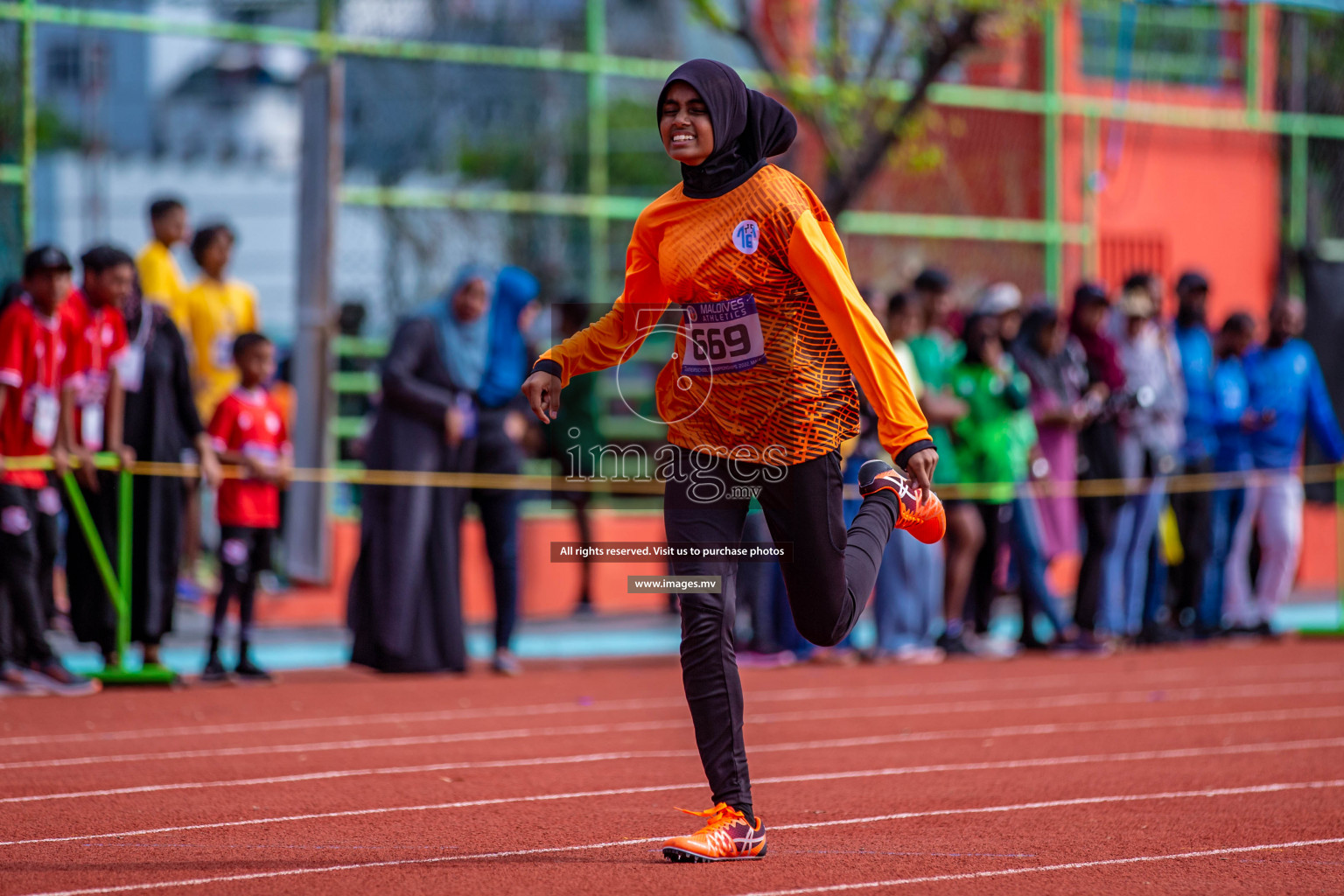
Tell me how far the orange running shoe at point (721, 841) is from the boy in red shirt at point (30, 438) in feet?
17.7

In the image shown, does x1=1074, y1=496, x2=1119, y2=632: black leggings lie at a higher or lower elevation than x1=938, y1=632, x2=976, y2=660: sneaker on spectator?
higher

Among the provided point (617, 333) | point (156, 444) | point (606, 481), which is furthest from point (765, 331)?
point (156, 444)

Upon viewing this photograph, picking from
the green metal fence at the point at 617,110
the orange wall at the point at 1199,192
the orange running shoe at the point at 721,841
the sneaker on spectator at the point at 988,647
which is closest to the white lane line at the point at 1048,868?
the orange running shoe at the point at 721,841

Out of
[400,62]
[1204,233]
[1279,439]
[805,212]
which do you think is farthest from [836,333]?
[1204,233]

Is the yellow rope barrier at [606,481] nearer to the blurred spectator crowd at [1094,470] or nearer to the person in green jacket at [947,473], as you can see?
the blurred spectator crowd at [1094,470]

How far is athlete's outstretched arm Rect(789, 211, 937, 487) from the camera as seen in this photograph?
530cm

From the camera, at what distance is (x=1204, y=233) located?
2044 centimetres

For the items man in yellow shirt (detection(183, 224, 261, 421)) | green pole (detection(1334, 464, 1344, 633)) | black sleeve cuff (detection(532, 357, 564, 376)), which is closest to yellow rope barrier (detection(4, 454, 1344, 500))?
green pole (detection(1334, 464, 1344, 633))

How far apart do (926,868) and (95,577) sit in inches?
249

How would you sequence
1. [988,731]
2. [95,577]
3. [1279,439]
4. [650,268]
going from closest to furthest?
[650,268], [988,731], [95,577], [1279,439]

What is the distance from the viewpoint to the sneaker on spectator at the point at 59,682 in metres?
9.82

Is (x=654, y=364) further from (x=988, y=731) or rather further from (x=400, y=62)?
(x=988, y=731)

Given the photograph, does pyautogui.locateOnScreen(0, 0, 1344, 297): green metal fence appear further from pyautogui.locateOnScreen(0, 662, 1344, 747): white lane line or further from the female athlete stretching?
the female athlete stretching

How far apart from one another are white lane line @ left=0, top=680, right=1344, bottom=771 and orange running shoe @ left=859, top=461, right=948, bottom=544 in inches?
120
